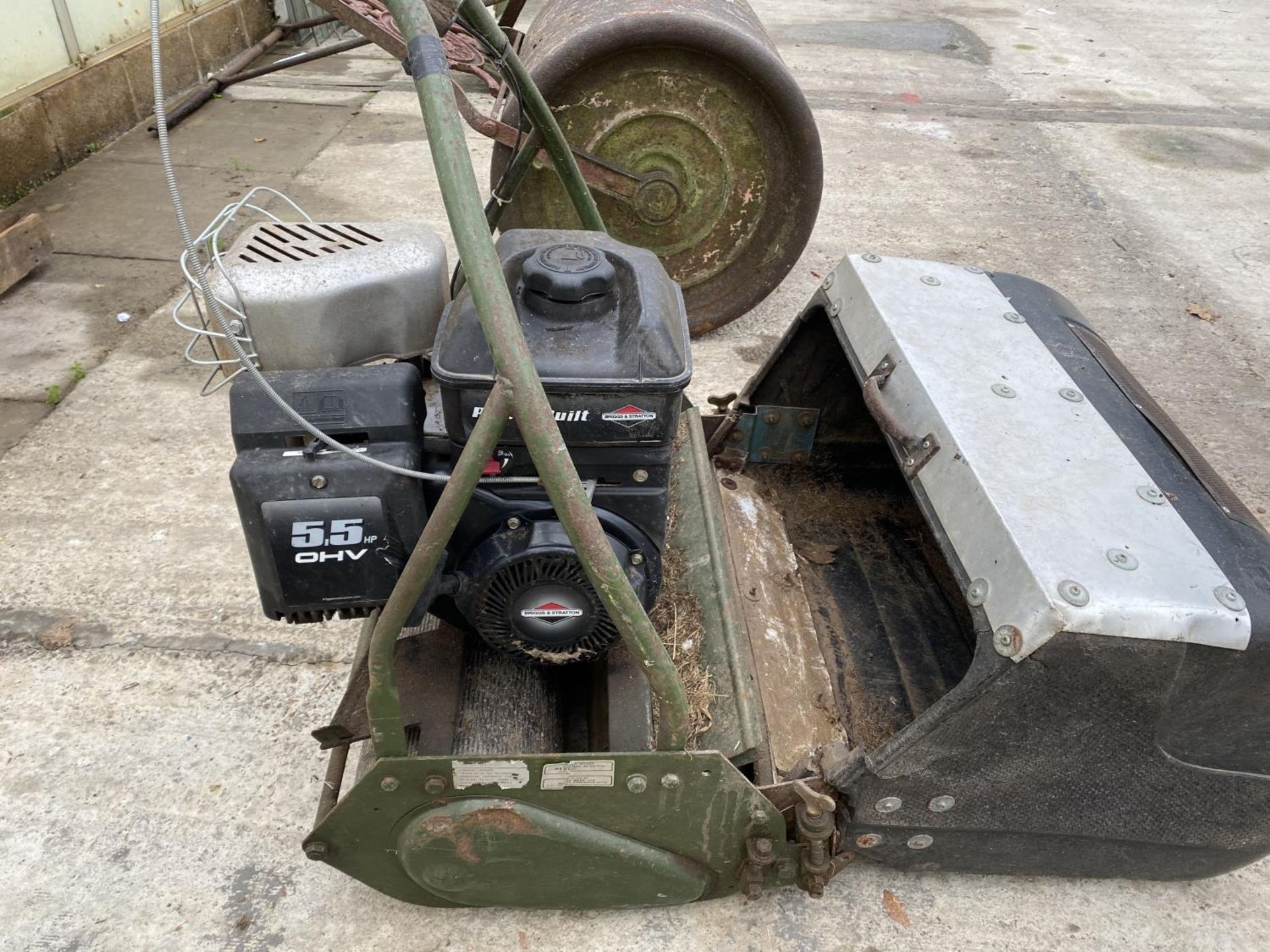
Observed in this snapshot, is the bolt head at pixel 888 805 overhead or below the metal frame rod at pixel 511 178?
below

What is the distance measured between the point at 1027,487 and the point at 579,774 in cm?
86

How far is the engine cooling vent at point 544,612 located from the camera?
1555 millimetres

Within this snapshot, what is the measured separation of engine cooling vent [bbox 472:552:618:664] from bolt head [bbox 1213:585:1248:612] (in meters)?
0.93

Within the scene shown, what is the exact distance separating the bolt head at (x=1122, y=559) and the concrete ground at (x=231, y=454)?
2.76ft

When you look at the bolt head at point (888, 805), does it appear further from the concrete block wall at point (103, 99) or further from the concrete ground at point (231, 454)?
the concrete block wall at point (103, 99)

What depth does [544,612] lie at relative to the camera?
5.27 ft

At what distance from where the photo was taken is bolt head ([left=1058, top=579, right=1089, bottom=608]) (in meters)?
1.31

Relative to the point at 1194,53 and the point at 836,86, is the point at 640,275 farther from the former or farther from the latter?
the point at 1194,53

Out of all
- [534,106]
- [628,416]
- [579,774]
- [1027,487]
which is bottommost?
[579,774]

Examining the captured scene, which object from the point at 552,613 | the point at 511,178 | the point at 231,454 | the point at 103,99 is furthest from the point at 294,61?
the point at 552,613

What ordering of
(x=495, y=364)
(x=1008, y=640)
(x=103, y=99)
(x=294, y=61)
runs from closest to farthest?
(x=495, y=364) → (x=1008, y=640) → (x=294, y=61) → (x=103, y=99)

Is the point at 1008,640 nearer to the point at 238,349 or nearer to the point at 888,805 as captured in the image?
the point at 888,805

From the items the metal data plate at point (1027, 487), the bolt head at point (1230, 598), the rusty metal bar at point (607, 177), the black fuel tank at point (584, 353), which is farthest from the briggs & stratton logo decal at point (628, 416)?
the rusty metal bar at point (607, 177)

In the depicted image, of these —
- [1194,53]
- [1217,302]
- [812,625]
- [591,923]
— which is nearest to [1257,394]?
[1217,302]
